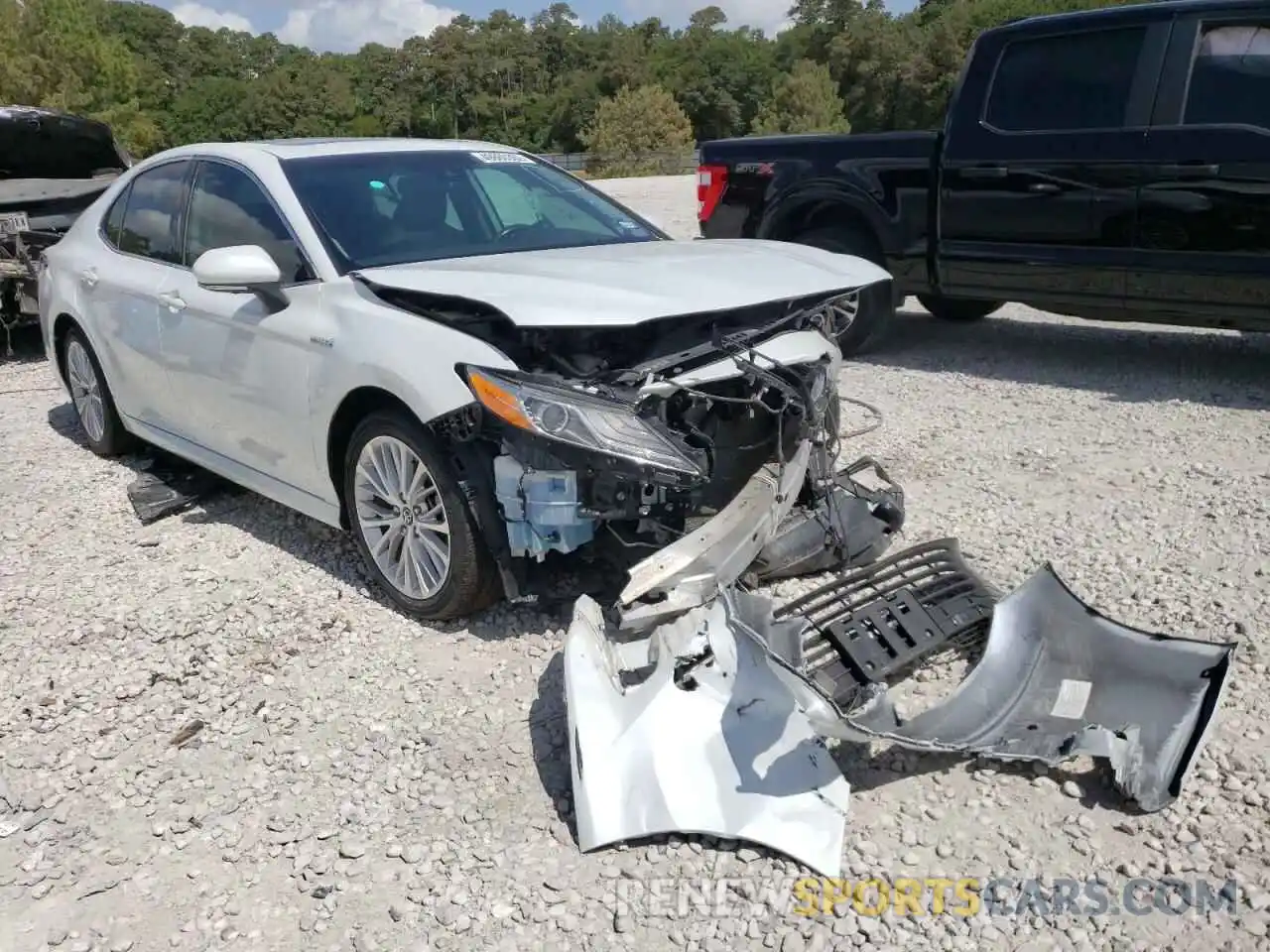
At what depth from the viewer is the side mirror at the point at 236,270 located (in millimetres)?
3918

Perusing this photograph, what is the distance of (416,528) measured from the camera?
151 inches

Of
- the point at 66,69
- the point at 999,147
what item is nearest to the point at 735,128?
the point at 66,69

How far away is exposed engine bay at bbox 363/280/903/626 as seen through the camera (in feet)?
10.9

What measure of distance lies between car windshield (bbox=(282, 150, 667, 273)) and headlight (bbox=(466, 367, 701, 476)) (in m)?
1.03

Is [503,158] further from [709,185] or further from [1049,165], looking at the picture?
[1049,165]

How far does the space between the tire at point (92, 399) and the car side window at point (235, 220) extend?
1326mm

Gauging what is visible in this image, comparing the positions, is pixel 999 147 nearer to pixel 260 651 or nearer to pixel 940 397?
pixel 940 397

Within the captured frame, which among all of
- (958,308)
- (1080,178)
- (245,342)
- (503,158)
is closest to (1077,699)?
(245,342)

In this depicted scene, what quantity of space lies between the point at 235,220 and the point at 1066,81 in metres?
5.13

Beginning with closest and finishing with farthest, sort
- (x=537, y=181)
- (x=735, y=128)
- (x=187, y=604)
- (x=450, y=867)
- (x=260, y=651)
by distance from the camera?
1. (x=450, y=867)
2. (x=260, y=651)
3. (x=187, y=604)
4. (x=537, y=181)
5. (x=735, y=128)

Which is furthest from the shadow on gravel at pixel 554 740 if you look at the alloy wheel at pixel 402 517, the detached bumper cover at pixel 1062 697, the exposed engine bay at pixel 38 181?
the exposed engine bay at pixel 38 181

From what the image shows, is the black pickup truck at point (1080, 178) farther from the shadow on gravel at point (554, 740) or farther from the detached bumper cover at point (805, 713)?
the shadow on gravel at point (554, 740)

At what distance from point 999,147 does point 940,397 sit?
1.69m

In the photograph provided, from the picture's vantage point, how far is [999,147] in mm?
6938
